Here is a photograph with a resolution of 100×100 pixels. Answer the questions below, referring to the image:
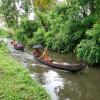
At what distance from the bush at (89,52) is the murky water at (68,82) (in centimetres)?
66

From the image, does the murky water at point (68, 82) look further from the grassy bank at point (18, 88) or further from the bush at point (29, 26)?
the bush at point (29, 26)

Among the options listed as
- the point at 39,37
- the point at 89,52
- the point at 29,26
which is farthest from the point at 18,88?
the point at 29,26

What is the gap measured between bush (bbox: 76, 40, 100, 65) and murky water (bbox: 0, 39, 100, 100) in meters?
0.66

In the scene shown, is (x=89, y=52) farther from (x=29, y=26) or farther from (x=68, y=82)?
(x=29, y=26)

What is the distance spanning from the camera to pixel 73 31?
991 inches

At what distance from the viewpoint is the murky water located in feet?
47.2

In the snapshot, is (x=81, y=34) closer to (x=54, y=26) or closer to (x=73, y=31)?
(x=73, y=31)

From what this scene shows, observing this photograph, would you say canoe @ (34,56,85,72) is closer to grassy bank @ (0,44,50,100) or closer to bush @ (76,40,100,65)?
bush @ (76,40,100,65)

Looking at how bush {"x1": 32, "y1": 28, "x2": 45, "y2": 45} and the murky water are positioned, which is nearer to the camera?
the murky water

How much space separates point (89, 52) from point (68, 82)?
485 centimetres

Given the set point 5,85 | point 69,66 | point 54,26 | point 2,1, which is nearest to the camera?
point 5,85

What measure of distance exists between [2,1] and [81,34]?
23819mm

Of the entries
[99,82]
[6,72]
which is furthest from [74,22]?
[6,72]

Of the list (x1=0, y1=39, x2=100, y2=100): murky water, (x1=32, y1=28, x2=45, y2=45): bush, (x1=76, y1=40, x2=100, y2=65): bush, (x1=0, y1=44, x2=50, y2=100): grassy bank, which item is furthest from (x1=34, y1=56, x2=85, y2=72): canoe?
(x1=32, y1=28, x2=45, y2=45): bush
